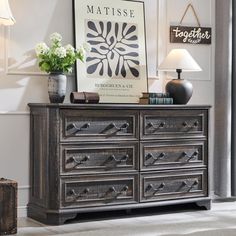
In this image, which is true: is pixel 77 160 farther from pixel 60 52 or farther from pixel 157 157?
pixel 60 52

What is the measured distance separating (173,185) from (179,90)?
0.79 m

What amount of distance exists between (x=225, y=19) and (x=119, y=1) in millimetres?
1055

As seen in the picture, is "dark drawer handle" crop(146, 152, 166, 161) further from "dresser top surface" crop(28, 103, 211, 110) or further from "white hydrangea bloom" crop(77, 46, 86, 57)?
"white hydrangea bloom" crop(77, 46, 86, 57)

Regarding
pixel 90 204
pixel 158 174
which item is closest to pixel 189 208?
pixel 158 174

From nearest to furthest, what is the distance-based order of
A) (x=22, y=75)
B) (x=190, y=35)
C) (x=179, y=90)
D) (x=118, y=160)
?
1. (x=118, y=160)
2. (x=22, y=75)
3. (x=179, y=90)
4. (x=190, y=35)

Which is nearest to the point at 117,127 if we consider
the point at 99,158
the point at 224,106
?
the point at 99,158

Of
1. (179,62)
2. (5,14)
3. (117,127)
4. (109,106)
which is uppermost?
(5,14)

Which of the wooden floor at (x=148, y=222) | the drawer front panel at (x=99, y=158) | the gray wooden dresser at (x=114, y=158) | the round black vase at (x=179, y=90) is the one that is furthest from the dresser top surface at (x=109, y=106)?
the wooden floor at (x=148, y=222)

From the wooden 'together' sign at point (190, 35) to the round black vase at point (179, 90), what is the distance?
510 millimetres

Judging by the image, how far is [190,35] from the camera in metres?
5.15

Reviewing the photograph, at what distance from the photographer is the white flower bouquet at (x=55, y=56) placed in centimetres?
429

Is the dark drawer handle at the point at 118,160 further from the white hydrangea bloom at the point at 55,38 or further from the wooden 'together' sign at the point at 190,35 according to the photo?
the wooden 'together' sign at the point at 190,35

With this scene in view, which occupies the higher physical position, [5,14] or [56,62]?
[5,14]

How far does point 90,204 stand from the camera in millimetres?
4207
